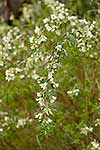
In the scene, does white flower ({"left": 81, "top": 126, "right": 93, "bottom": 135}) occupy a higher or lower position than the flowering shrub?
lower

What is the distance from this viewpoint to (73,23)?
259cm

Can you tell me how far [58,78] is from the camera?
2.79 m

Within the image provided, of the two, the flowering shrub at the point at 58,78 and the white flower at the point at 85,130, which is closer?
the flowering shrub at the point at 58,78

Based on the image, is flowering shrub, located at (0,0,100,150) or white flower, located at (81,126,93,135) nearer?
flowering shrub, located at (0,0,100,150)

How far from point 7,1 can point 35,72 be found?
325 centimetres

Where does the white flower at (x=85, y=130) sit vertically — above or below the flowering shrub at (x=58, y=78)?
below

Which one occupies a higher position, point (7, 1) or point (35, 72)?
point (7, 1)

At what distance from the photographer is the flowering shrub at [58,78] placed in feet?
7.27

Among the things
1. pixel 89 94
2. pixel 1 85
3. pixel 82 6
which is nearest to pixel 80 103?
pixel 89 94

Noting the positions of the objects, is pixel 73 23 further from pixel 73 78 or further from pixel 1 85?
A: pixel 1 85

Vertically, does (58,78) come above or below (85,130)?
above

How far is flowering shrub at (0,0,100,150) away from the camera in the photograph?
2.22m

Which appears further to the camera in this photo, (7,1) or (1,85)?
(7,1)

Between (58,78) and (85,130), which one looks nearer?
(85,130)
